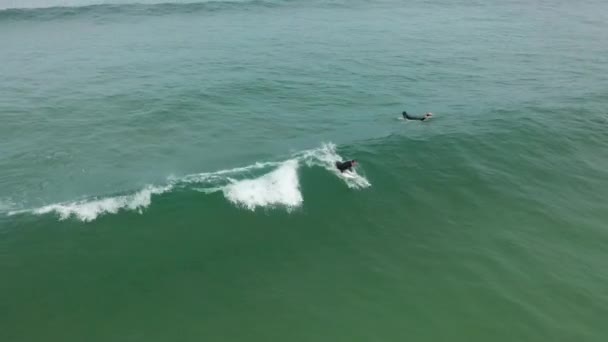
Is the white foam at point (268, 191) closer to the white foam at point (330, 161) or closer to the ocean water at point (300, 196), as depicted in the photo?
the ocean water at point (300, 196)

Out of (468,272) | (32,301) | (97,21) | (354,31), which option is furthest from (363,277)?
(97,21)

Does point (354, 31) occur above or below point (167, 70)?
above

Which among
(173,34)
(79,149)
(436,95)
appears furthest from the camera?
(173,34)

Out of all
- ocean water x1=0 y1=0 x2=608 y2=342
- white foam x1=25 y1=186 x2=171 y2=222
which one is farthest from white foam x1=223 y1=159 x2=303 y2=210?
white foam x1=25 y1=186 x2=171 y2=222

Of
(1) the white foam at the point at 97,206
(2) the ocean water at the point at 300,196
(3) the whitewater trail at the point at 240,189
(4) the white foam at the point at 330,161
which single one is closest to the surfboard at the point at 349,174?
(4) the white foam at the point at 330,161

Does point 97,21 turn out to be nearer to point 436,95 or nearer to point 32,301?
point 436,95

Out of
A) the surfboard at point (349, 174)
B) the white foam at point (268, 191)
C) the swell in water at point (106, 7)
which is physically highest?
the swell in water at point (106, 7)

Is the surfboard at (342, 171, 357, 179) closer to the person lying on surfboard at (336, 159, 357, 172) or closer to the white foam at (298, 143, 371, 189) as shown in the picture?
the white foam at (298, 143, 371, 189)
